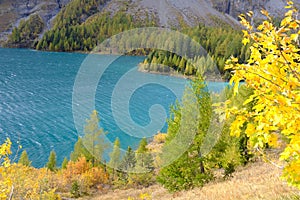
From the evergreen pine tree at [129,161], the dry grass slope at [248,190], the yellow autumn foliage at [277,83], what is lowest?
the evergreen pine tree at [129,161]

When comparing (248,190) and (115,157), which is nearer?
(248,190)

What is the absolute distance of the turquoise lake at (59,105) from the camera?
40219 millimetres

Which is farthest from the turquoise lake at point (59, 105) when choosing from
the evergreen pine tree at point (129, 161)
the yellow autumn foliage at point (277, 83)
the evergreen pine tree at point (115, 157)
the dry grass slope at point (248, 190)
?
the yellow autumn foliage at point (277, 83)

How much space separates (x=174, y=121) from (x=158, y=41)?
12505 cm

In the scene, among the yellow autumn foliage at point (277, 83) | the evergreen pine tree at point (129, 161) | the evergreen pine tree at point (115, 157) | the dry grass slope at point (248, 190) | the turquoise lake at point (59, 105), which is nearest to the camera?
the yellow autumn foliage at point (277, 83)

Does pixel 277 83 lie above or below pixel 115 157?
above

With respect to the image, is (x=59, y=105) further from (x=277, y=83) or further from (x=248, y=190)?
(x=277, y=83)

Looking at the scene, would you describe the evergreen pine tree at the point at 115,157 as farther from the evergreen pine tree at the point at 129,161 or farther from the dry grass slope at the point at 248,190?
the dry grass slope at the point at 248,190

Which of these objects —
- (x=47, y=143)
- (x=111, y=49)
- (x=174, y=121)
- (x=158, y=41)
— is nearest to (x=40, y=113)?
(x=47, y=143)

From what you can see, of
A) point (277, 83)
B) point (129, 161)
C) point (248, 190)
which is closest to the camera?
point (277, 83)

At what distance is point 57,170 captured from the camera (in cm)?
3266

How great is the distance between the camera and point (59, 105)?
55.2 meters

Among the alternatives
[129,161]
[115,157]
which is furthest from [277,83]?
[115,157]

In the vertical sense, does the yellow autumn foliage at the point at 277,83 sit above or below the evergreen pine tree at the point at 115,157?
above
